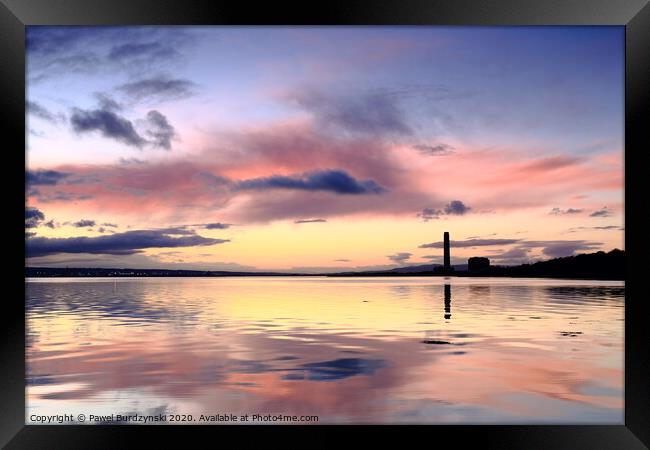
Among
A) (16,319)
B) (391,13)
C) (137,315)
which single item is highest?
(391,13)

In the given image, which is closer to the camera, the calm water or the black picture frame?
the black picture frame

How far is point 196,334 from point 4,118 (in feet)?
20.0

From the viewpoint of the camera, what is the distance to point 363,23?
3.46 meters

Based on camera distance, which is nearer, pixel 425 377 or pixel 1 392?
pixel 1 392

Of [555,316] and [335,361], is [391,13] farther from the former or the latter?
[555,316]

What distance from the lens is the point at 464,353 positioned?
6965 millimetres

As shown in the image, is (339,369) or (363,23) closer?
(363,23)

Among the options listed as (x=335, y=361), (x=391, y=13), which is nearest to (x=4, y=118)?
(x=391, y=13)

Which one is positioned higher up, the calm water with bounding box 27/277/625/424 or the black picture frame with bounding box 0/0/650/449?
the black picture frame with bounding box 0/0/650/449

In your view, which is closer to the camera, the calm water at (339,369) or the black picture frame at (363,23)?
the black picture frame at (363,23)

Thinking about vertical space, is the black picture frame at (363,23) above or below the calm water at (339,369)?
above

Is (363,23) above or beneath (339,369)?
above

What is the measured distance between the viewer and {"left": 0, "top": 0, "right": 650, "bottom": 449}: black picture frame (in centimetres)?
312

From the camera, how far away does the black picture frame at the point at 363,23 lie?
3.12 meters
